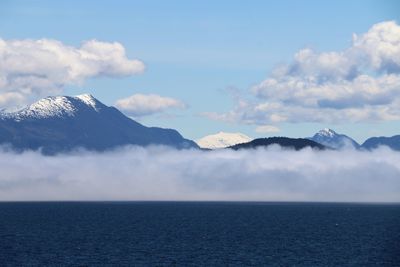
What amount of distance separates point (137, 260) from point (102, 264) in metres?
11.8

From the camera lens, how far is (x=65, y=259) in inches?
7864

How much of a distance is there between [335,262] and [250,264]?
2401 cm

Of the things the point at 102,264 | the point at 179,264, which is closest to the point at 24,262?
the point at 102,264

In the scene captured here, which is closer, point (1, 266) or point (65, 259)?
point (1, 266)

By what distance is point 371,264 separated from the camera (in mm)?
192125

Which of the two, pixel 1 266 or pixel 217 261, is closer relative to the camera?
pixel 1 266

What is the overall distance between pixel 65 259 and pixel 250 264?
170ft

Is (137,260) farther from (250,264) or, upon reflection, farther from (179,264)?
(250,264)

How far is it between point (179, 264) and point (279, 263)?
27.8m

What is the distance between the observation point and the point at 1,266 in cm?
18738

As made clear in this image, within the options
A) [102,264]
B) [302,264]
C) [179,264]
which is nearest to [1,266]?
[102,264]

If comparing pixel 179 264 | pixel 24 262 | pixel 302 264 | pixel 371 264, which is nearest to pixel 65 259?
pixel 24 262

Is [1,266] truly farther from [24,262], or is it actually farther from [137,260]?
[137,260]

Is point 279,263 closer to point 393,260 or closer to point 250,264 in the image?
point 250,264
